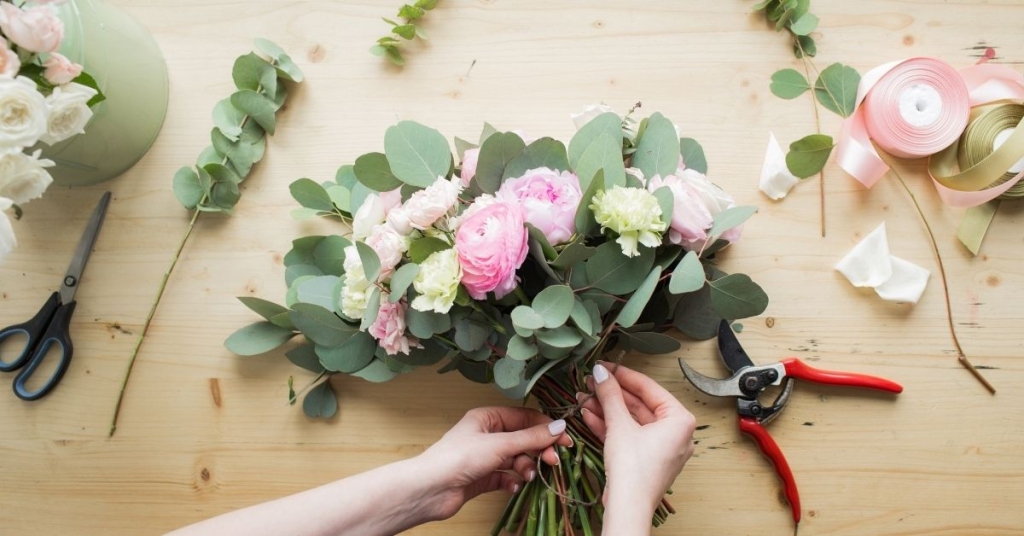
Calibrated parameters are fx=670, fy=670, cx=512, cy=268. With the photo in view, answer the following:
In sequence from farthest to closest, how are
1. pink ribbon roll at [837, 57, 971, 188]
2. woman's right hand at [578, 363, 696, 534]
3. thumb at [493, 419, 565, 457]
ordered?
pink ribbon roll at [837, 57, 971, 188] < thumb at [493, 419, 565, 457] < woman's right hand at [578, 363, 696, 534]

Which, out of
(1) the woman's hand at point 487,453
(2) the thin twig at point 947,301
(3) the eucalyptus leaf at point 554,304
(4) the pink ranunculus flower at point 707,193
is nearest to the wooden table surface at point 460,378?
(2) the thin twig at point 947,301

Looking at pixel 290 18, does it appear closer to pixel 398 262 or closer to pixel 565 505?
pixel 398 262

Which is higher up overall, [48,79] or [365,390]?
[48,79]

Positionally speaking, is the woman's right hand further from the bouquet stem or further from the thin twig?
the thin twig

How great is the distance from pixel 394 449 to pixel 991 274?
98 centimetres

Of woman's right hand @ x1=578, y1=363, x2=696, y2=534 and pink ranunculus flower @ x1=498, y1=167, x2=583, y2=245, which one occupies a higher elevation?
pink ranunculus flower @ x1=498, y1=167, x2=583, y2=245

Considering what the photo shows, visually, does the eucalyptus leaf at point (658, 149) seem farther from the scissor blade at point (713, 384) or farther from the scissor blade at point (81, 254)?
the scissor blade at point (81, 254)

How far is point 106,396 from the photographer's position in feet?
3.69

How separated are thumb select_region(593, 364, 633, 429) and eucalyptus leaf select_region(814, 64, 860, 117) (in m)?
0.56

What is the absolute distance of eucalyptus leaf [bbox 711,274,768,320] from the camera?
833 millimetres

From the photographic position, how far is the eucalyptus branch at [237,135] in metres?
1.07

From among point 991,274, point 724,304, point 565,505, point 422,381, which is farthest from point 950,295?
point 422,381

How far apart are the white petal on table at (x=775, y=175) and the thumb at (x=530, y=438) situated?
1.60ft

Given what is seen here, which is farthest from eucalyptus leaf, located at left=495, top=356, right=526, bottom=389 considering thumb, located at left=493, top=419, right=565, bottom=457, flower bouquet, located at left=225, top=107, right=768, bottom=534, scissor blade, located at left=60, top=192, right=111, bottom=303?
scissor blade, located at left=60, top=192, right=111, bottom=303
